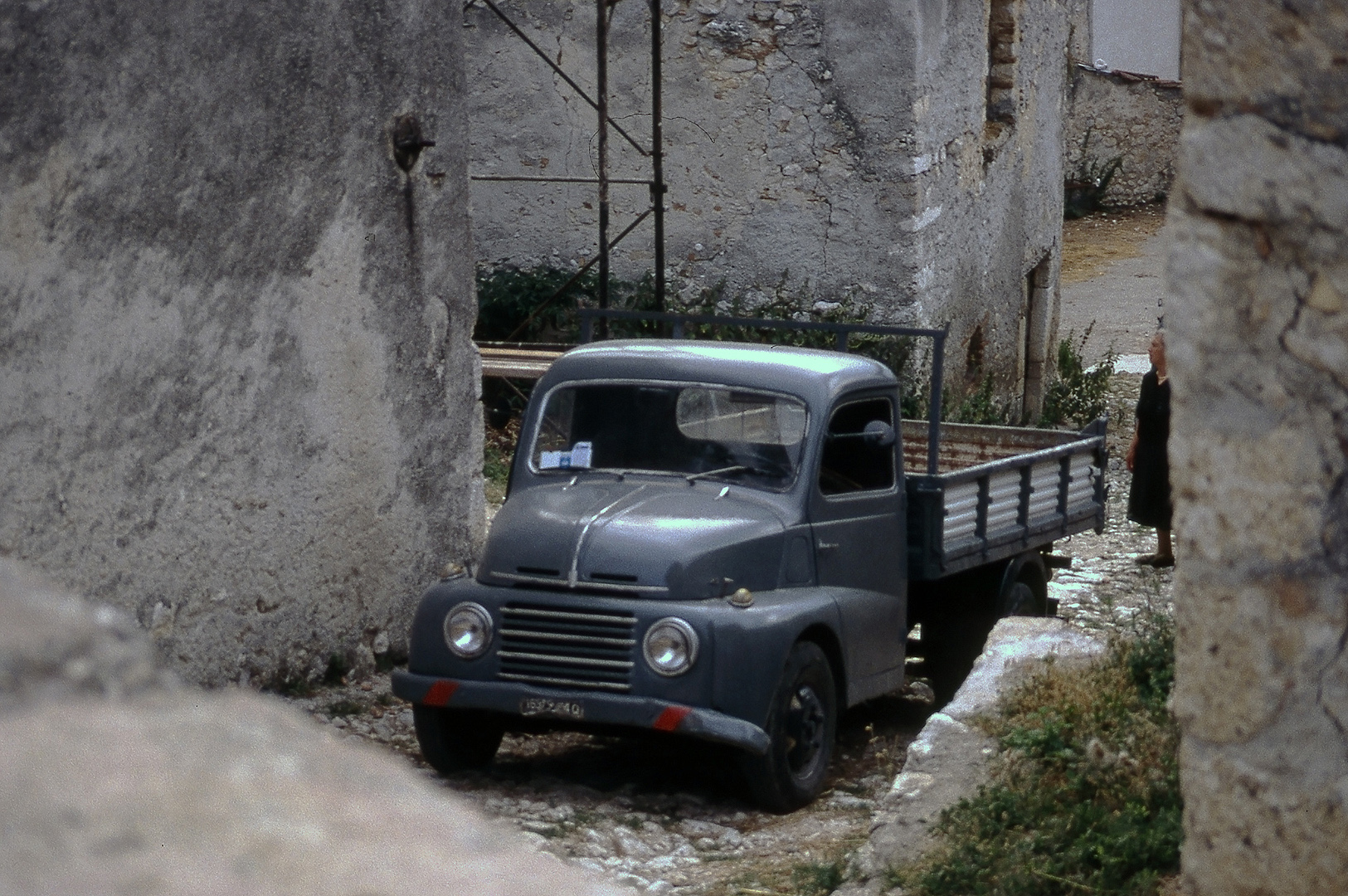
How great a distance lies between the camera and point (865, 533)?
6621 mm

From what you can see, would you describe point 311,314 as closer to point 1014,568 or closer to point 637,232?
point 1014,568

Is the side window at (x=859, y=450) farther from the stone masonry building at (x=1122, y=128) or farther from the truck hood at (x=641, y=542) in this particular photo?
the stone masonry building at (x=1122, y=128)

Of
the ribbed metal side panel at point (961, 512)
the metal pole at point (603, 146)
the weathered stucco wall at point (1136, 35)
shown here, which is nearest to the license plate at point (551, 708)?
the ribbed metal side panel at point (961, 512)

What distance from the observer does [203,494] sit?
6688 mm

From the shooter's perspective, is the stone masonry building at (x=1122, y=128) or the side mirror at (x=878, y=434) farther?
the stone masonry building at (x=1122, y=128)

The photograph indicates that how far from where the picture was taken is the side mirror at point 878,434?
6.60 m

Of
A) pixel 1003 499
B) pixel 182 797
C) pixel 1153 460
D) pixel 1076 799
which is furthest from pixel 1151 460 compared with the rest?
pixel 182 797

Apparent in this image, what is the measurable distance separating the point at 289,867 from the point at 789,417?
220 inches

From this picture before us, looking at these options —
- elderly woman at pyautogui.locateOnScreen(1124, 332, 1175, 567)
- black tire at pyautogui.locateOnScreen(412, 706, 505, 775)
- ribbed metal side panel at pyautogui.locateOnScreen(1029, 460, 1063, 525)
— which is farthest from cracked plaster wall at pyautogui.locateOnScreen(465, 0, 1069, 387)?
black tire at pyautogui.locateOnScreen(412, 706, 505, 775)

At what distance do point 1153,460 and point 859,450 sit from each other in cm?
361

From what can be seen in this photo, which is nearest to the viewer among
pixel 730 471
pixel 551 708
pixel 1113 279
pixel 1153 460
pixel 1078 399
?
pixel 551 708

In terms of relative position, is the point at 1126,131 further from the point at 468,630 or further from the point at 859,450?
the point at 468,630

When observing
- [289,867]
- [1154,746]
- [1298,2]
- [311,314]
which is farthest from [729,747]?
[289,867]

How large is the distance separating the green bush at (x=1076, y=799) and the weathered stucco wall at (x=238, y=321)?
335 cm
